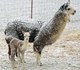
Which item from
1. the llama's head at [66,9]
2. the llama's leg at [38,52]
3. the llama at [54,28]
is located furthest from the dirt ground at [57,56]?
the llama's head at [66,9]

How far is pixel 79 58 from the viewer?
7902mm

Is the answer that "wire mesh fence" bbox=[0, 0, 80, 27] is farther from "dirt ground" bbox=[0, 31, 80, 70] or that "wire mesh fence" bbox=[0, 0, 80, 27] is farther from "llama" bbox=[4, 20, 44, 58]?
"llama" bbox=[4, 20, 44, 58]

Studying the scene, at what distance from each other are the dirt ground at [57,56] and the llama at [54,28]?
43 centimetres

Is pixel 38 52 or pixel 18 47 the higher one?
pixel 18 47

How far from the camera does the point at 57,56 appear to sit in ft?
26.3

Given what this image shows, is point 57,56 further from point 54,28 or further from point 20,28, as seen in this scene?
point 20,28

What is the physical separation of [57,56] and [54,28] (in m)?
1.14

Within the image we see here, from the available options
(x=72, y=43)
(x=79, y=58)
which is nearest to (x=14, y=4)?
(x=72, y=43)

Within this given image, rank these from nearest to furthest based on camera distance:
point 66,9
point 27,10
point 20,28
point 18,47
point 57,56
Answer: point 18,47, point 66,9, point 20,28, point 57,56, point 27,10

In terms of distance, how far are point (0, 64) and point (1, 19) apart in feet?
16.2

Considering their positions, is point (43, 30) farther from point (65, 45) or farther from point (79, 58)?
point (65, 45)

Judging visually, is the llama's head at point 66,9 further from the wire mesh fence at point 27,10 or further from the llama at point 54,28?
the wire mesh fence at point 27,10

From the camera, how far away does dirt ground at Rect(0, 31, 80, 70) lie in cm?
722

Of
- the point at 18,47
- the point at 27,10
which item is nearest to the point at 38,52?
the point at 18,47
